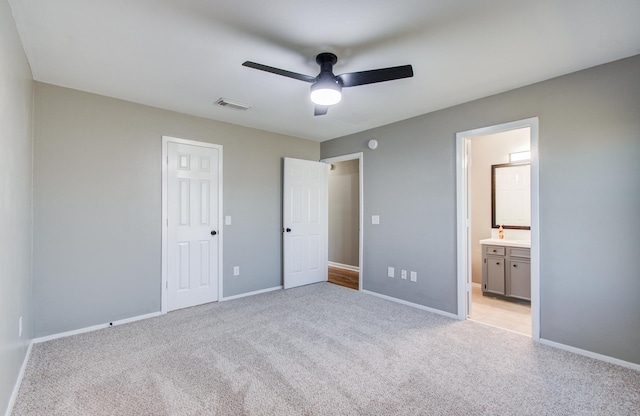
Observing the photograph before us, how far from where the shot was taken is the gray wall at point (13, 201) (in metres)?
1.65

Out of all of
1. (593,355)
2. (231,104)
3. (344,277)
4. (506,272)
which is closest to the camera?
(593,355)

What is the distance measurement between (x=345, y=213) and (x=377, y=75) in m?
4.32

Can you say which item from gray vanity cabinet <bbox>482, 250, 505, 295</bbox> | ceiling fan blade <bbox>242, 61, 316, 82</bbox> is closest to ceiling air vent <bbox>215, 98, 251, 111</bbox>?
ceiling fan blade <bbox>242, 61, 316, 82</bbox>

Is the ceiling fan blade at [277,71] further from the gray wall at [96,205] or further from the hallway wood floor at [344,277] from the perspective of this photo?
the hallway wood floor at [344,277]

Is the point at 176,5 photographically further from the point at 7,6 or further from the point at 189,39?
the point at 7,6

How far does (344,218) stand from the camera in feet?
20.6

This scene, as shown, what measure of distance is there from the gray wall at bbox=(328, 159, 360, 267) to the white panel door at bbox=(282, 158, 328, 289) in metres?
1.16

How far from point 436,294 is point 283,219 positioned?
2.40m

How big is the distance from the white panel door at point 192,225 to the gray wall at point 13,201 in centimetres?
125

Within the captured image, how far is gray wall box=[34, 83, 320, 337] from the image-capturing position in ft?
9.14

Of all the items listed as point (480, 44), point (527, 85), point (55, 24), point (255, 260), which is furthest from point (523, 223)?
point (55, 24)

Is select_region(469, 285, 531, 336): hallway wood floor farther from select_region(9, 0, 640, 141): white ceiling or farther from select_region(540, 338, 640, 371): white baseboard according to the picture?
select_region(9, 0, 640, 141): white ceiling

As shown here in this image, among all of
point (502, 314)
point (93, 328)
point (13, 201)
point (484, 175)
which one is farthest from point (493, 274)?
point (13, 201)

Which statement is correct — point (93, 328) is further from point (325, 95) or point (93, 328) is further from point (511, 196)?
point (511, 196)
